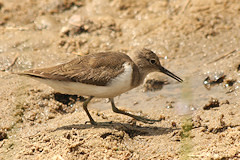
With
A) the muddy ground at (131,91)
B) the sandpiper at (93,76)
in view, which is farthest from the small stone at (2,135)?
the sandpiper at (93,76)

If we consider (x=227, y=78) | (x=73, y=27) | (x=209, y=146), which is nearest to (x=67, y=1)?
(x=73, y=27)

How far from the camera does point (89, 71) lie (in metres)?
6.00

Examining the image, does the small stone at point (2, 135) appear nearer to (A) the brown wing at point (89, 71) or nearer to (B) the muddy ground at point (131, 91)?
(B) the muddy ground at point (131, 91)

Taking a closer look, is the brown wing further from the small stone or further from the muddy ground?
the small stone

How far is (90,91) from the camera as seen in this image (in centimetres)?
595

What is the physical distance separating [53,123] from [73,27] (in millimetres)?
3455

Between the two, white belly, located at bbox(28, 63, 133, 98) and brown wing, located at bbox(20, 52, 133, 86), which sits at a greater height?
brown wing, located at bbox(20, 52, 133, 86)

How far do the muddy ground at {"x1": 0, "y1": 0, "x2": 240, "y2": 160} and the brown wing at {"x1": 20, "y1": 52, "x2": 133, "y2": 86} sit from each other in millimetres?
782

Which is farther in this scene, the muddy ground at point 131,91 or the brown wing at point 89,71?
the brown wing at point 89,71

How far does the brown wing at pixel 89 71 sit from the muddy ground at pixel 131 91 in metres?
0.78

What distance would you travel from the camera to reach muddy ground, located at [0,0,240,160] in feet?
17.5

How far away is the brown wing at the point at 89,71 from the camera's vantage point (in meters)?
5.91

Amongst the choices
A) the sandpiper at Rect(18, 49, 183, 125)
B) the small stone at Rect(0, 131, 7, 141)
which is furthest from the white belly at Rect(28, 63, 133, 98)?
the small stone at Rect(0, 131, 7, 141)

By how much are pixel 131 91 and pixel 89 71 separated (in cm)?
174
